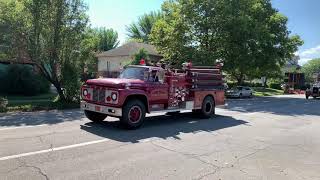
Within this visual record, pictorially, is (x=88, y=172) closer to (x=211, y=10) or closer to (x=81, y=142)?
(x=81, y=142)

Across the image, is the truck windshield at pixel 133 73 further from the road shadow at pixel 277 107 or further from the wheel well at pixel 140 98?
the road shadow at pixel 277 107

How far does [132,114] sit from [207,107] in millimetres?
5021

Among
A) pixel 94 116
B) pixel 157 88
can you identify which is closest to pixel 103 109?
pixel 94 116

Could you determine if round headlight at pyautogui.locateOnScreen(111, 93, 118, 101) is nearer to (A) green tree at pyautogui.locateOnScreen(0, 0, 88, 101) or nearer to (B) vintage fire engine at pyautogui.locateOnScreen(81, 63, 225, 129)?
(B) vintage fire engine at pyautogui.locateOnScreen(81, 63, 225, 129)

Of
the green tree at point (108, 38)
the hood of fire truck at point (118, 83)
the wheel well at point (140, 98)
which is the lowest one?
the wheel well at point (140, 98)

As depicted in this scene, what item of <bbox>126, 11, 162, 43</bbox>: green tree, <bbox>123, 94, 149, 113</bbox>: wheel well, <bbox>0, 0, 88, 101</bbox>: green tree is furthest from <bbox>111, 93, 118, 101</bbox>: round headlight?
<bbox>126, 11, 162, 43</bbox>: green tree

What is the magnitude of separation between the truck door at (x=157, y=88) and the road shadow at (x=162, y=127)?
0.84 meters

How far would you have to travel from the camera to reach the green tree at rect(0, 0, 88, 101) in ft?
65.9

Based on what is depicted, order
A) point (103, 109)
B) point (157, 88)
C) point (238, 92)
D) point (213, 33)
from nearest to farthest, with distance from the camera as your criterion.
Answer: point (103, 109)
point (157, 88)
point (213, 33)
point (238, 92)

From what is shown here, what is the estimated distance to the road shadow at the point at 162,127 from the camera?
10.7 metres

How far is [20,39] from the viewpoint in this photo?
2016cm

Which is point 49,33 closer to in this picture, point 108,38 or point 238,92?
point 238,92

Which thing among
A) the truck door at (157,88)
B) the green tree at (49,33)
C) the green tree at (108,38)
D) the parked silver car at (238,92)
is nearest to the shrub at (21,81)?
the green tree at (49,33)

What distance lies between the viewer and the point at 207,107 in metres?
15.8
